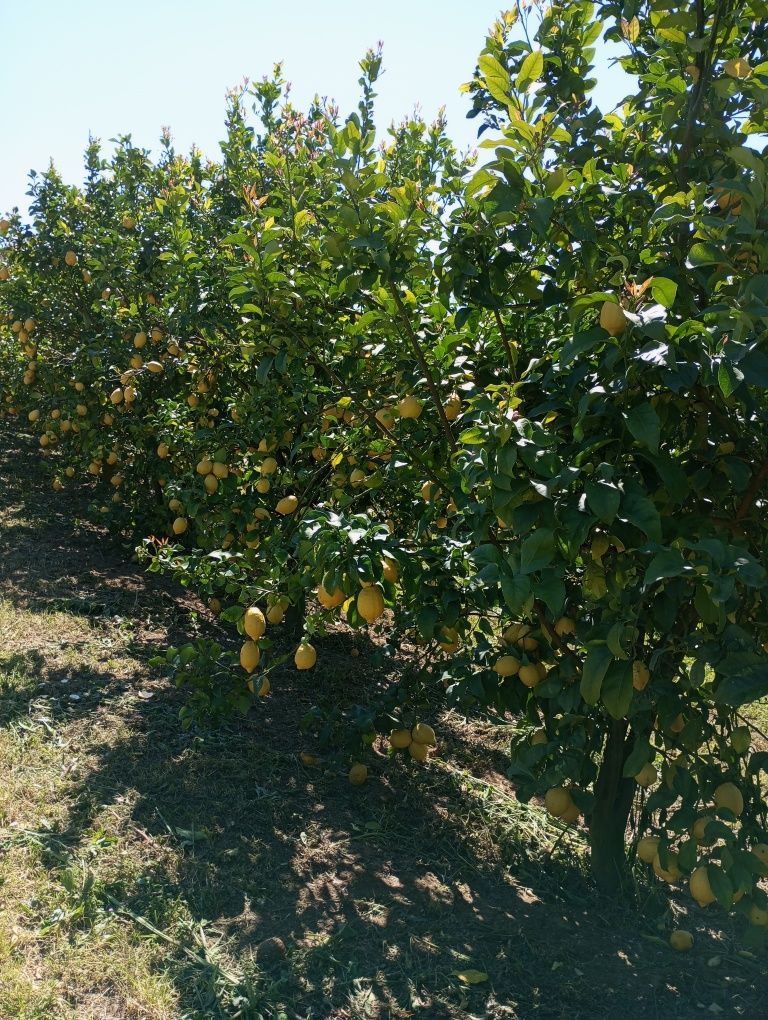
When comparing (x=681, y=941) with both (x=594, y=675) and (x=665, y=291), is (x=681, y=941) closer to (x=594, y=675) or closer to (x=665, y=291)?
(x=594, y=675)

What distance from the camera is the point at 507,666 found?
266cm

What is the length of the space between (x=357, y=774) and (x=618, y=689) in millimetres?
1808

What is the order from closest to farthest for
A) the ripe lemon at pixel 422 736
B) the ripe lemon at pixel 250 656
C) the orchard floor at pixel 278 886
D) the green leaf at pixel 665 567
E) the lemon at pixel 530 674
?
the green leaf at pixel 665 567 < the orchard floor at pixel 278 886 < the lemon at pixel 530 674 < the ripe lemon at pixel 250 656 < the ripe lemon at pixel 422 736

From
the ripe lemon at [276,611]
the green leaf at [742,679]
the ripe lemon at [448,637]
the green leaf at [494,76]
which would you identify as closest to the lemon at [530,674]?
the ripe lemon at [448,637]

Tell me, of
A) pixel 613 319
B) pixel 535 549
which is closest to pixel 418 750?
pixel 535 549

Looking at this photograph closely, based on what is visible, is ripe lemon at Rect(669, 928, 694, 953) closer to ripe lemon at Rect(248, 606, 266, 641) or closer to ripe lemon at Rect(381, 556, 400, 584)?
ripe lemon at Rect(381, 556, 400, 584)

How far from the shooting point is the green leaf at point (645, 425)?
1.87 meters

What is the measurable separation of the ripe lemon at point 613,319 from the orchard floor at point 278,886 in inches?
75.9

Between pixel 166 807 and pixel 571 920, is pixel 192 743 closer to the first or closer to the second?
pixel 166 807

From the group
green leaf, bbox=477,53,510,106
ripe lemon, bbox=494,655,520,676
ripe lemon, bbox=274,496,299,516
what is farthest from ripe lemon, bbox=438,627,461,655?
green leaf, bbox=477,53,510,106

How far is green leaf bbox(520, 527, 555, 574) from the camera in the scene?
1981 millimetres

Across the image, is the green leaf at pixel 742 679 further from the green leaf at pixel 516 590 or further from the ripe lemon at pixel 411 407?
the ripe lemon at pixel 411 407

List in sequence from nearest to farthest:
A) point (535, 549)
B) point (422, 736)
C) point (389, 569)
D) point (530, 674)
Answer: point (535, 549) → point (389, 569) → point (530, 674) → point (422, 736)

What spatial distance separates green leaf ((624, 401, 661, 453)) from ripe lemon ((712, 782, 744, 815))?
1101 millimetres
